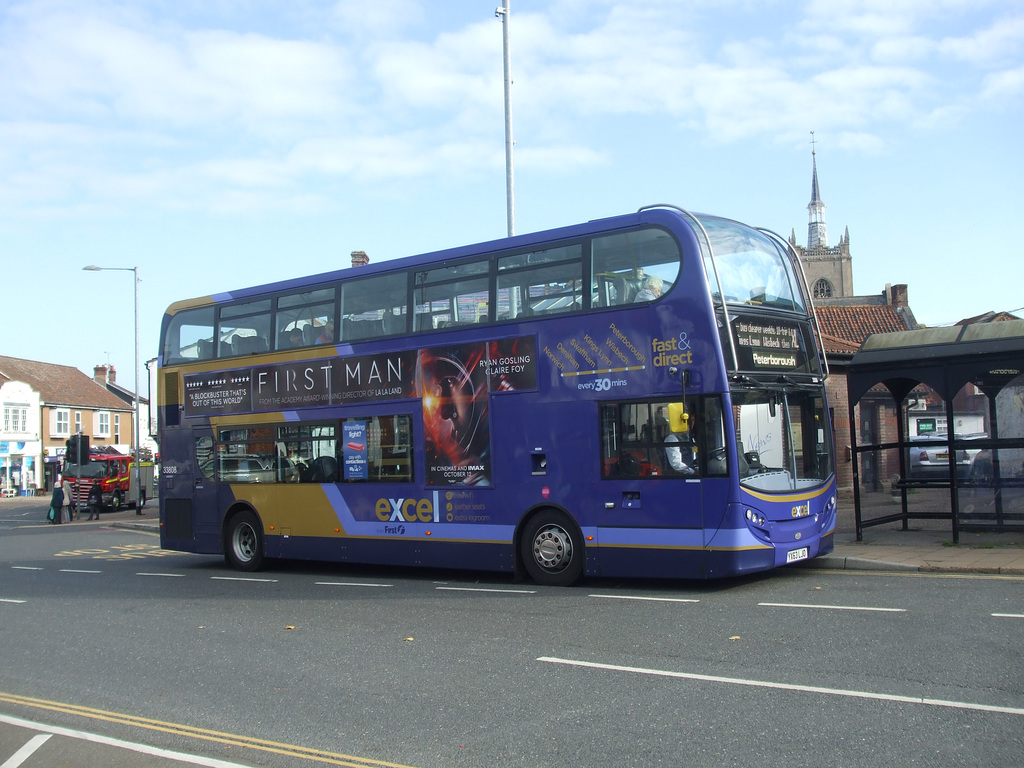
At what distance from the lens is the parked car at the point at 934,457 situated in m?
13.7

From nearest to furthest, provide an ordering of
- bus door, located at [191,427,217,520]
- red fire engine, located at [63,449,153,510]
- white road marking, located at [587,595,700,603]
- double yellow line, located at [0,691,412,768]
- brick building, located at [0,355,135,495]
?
double yellow line, located at [0,691,412,768] → white road marking, located at [587,595,700,603] → bus door, located at [191,427,217,520] → red fire engine, located at [63,449,153,510] → brick building, located at [0,355,135,495]

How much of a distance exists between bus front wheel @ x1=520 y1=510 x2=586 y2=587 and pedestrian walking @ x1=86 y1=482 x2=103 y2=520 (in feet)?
102

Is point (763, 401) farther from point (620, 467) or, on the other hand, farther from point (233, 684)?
point (233, 684)

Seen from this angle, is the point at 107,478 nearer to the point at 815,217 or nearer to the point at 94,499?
the point at 94,499

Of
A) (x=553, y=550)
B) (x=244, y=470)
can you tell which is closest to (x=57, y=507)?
(x=244, y=470)

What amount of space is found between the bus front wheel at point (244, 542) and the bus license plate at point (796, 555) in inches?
340

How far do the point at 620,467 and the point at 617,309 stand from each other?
188 cm

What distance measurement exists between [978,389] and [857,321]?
19.8 metres

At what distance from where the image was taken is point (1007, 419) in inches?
527

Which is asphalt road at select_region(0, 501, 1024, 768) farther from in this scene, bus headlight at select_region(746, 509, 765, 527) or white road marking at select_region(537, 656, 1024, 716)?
bus headlight at select_region(746, 509, 765, 527)

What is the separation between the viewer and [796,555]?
35.7ft

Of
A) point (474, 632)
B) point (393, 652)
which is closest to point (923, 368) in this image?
point (474, 632)

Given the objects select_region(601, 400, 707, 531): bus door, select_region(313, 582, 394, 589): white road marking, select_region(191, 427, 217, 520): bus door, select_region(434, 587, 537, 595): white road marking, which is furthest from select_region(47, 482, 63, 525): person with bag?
select_region(601, 400, 707, 531): bus door

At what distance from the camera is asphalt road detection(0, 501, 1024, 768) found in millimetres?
5441
